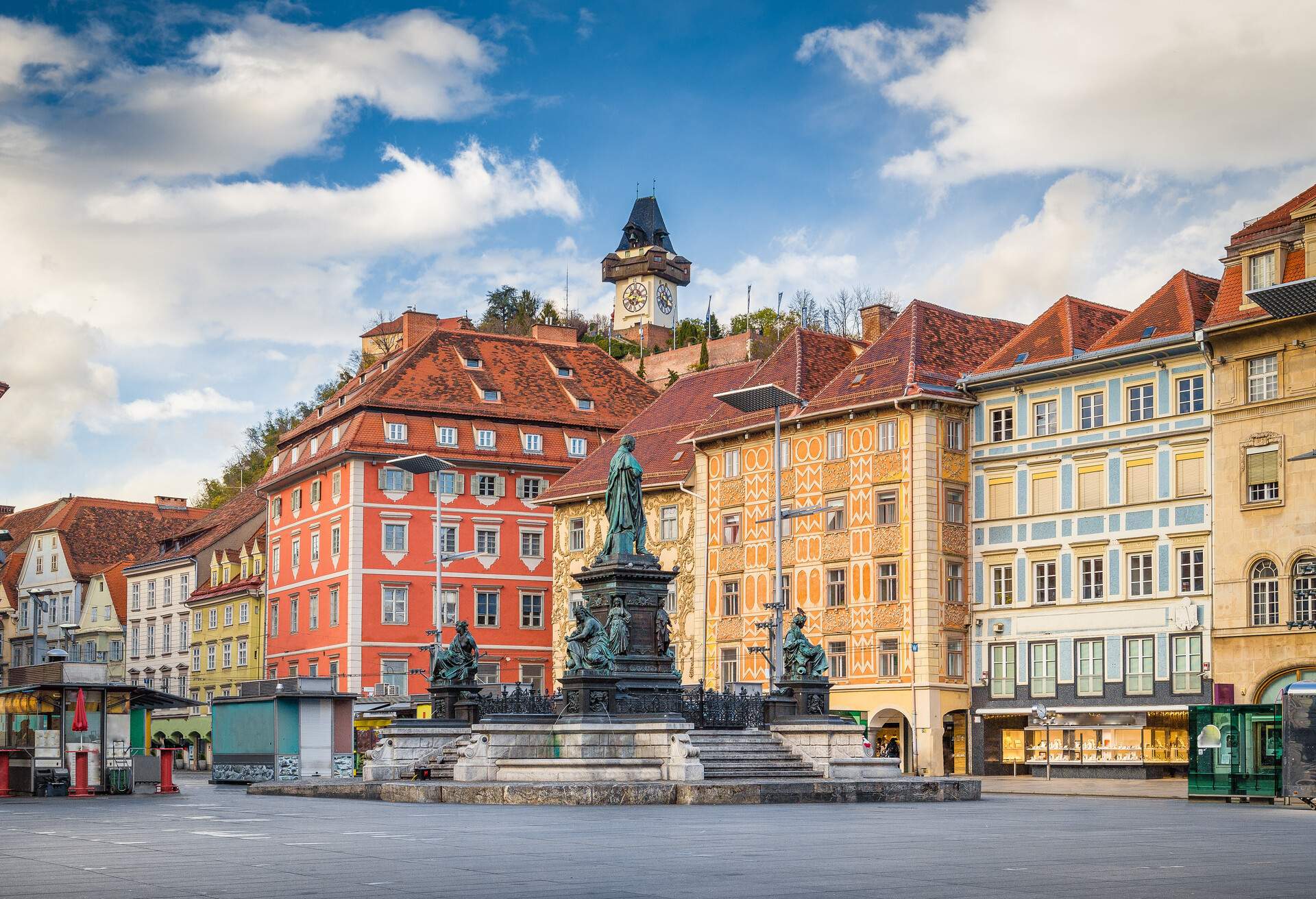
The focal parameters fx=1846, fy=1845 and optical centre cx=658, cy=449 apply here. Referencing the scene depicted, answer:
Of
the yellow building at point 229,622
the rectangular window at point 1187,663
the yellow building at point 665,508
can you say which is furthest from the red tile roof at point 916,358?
the yellow building at point 229,622

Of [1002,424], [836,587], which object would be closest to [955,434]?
[1002,424]

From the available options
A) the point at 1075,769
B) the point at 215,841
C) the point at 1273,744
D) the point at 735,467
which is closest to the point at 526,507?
the point at 735,467

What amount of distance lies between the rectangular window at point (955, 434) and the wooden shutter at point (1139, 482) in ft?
22.1

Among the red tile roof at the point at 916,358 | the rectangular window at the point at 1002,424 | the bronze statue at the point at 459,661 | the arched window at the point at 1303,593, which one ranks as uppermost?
the red tile roof at the point at 916,358

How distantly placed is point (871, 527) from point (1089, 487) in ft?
25.6

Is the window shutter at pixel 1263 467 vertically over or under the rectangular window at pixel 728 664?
over

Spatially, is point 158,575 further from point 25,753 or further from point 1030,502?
point 25,753

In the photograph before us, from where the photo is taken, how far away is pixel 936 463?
201ft

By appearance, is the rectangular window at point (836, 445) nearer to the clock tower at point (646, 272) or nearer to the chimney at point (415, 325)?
the chimney at point (415, 325)

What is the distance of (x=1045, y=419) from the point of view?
59781 mm

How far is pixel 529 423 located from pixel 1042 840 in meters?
62.0

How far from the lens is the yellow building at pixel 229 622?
86312 millimetres

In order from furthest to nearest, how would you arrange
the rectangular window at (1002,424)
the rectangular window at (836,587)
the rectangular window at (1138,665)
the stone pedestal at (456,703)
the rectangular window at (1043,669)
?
the rectangular window at (836,587)
the rectangular window at (1002,424)
the rectangular window at (1043,669)
the rectangular window at (1138,665)
the stone pedestal at (456,703)

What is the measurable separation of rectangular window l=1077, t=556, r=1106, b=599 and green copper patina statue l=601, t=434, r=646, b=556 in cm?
2275
